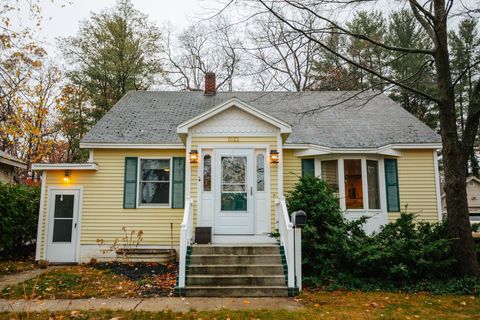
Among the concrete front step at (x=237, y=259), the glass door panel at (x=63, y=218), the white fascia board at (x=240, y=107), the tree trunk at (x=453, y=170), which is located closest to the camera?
the tree trunk at (x=453, y=170)

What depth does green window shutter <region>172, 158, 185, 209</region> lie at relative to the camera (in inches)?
377

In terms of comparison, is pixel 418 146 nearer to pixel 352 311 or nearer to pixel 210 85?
pixel 352 311

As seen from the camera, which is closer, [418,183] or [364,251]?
[364,251]

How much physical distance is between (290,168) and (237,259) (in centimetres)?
358

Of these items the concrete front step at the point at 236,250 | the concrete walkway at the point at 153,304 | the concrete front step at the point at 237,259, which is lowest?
the concrete walkway at the point at 153,304

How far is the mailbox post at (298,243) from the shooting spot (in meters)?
6.39

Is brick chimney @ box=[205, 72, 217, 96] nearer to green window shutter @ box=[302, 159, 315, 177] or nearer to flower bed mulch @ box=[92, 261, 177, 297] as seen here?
green window shutter @ box=[302, 159, 315, 177]

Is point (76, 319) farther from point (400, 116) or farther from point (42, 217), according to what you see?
point (400, 116)

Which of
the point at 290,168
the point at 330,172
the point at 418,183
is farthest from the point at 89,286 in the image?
the point at 418,183

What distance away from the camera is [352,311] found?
521 centimetres

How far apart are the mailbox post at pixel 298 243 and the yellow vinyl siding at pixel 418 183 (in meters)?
4.63

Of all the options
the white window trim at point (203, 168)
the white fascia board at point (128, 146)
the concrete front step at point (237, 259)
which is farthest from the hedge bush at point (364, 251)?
the white fascia board at point (128, 146)

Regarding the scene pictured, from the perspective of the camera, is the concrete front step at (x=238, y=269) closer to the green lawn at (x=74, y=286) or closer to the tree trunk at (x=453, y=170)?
the green lawn at (x=74, y=286)

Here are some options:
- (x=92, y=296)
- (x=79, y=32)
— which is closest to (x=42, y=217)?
(x=92, y=296)
